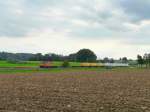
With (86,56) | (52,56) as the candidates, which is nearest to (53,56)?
(52,56)

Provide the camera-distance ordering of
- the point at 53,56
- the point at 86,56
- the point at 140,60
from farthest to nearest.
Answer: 1. the point at 53,56
2. the point at 86,56
3. the point at 140,60

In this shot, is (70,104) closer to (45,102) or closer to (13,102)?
(45,102)

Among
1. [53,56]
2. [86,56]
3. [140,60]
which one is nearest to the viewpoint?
[140,60]

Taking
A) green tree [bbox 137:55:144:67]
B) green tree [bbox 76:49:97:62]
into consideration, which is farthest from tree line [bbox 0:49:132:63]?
green tree [bbox 137:55:144:67]

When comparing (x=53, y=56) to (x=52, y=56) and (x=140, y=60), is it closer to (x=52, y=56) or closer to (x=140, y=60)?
(x=52, y=56)

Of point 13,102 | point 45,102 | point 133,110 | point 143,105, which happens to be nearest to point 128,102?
point 143,105

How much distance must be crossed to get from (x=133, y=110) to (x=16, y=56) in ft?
562

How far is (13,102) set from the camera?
17156mm

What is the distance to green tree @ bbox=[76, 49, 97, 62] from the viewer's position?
593 feet

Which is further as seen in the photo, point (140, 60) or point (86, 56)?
point (86, 56)

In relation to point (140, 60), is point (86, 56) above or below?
above

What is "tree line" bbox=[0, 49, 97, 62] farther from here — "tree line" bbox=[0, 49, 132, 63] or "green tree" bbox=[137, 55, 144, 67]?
"green tree" bbox=[137, 55, 144, 67]

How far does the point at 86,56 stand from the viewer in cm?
18200

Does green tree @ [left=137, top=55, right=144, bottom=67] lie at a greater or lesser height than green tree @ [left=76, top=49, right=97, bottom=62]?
lesser
